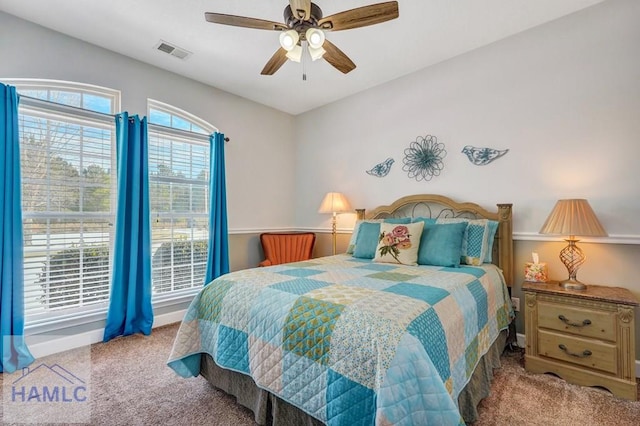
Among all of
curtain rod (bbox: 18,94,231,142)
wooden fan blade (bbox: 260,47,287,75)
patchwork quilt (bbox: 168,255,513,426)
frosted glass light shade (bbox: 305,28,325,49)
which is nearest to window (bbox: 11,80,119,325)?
curtain rod (bbox: 18,94,231,142)

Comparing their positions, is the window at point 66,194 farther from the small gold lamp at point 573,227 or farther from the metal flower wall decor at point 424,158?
the small gold lamp at point 573,227

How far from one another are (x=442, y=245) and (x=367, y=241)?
721 millimetres

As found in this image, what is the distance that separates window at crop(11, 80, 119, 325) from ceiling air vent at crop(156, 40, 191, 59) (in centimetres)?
65

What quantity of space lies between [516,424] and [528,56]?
9.31 ft

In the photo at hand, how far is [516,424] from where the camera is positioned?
1.60 metres

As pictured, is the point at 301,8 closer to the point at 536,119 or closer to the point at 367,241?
the point at 367,241

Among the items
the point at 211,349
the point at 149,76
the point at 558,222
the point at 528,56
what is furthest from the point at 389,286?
the point at 149,76

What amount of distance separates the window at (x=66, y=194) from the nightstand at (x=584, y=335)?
369cm

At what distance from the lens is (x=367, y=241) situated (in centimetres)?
294

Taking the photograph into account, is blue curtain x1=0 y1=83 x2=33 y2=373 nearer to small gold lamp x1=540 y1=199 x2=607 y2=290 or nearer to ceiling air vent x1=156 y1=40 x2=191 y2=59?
ceiling air vent x1=156 y1=40 x2=191 y2=59

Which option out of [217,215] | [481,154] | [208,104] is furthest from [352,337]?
[208,104]

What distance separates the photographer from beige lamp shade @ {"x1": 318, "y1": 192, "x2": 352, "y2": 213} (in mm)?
3695

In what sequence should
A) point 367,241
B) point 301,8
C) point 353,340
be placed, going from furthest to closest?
point 367,241, point 301,8, point 353,340

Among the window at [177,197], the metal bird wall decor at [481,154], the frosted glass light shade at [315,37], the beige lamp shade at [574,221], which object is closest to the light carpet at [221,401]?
the beige lamp shade at [574,221]
